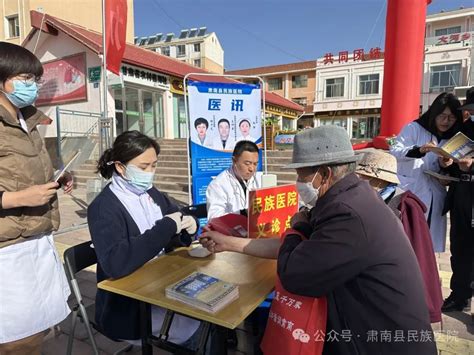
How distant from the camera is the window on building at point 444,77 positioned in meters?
20.5

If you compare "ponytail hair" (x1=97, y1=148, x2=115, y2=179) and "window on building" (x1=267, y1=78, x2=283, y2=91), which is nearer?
"ponytail hair" (x1=97, y1=148, x2=115, y2=179)

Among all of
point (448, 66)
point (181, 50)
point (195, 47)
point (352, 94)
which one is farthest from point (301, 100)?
point (181, 50)

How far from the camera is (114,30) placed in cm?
541

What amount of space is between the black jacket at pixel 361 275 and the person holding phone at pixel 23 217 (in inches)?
44.3

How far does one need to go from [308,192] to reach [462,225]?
1883 millimetres

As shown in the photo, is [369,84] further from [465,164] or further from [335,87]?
[465,164]

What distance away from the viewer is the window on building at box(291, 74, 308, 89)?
88.1 feet

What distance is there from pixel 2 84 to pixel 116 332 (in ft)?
4.08

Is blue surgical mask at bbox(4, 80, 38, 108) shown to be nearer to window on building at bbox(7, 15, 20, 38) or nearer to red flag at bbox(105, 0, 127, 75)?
red flag at bbox(105, 0, 127, 75)

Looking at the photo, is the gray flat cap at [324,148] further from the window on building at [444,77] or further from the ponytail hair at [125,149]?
the window on building at [444,77]

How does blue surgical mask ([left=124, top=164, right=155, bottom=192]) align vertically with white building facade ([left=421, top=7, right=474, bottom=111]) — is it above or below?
below

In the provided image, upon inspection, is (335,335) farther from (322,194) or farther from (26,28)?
(26,28)

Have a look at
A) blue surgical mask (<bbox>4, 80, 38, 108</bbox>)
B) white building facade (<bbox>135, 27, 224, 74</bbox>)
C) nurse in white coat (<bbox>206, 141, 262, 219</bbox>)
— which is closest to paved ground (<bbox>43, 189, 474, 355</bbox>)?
nurse in white coat (<bbox>206, 141, 262, 219</bbox>)

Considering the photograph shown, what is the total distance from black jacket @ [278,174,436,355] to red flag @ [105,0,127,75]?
17.5 feet
